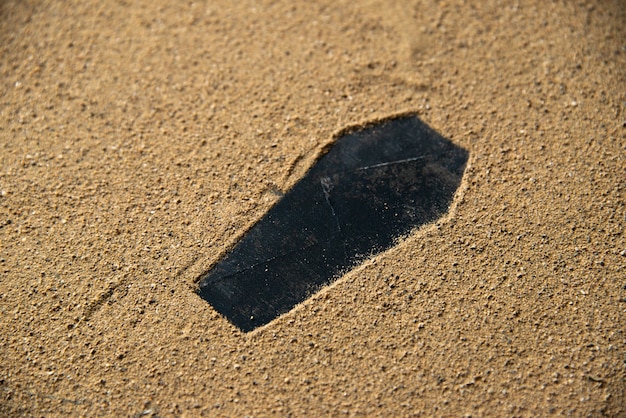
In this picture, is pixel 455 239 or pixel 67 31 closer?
pixel 455 239

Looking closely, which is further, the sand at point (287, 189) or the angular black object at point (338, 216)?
the angular black object at point (338, 216)

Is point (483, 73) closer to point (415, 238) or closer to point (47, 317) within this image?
point (415, 238)

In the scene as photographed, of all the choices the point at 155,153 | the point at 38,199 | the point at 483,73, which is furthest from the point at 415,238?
the point at 38,199

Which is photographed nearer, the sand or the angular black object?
the sand

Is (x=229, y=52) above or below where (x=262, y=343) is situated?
above

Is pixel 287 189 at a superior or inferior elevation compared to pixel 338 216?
superior
